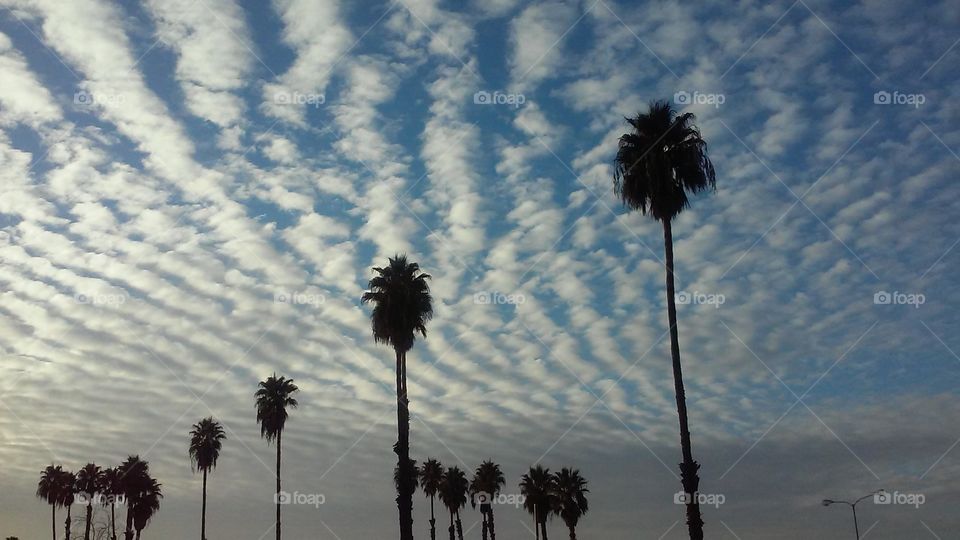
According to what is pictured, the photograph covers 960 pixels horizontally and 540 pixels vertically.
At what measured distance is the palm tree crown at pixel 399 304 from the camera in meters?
49.4

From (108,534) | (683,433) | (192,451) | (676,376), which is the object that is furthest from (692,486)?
(108,534)

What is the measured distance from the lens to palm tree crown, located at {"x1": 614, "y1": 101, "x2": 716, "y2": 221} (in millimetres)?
34906

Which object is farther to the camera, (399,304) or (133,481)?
(133,481)

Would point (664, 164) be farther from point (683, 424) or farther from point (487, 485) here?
point (487, 485)

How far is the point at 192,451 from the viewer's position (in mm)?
77812

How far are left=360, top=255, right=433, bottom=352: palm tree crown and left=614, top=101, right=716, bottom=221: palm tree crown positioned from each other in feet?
62.8

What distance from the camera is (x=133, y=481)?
268 ft

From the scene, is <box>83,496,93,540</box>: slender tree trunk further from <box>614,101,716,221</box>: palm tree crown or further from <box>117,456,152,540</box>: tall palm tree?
<box>614,101,716,221</box>: palm tree crown

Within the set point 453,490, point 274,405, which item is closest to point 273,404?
point 274,405

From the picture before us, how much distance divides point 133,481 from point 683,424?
226ft

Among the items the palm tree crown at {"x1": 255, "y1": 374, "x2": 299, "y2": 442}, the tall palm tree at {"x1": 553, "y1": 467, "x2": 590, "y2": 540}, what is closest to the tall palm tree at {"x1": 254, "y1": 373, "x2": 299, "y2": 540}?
the palm tree crown at {"x1": 255, "y1": 374, "x2": 299, "y2": 442}

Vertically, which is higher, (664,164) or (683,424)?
(664,164)

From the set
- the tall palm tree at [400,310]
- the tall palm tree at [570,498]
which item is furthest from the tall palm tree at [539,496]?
the tall palm tree at [400,310]

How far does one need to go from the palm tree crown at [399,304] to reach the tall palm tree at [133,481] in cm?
4659
